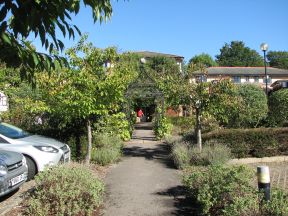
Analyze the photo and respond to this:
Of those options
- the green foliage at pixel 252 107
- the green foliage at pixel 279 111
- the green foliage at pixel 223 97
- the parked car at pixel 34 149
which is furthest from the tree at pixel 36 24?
the green foliage at pixel 279 111

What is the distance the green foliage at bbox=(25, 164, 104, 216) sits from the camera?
6.96 m

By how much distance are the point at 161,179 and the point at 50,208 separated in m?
4.06

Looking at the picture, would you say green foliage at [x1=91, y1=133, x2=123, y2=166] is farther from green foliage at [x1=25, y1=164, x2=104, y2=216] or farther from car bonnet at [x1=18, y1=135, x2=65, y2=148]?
green foliage at [x1=25, y1=164, x2=104, y2=216]

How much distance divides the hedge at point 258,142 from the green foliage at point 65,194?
701 cm

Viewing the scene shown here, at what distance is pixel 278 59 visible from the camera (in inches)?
4424

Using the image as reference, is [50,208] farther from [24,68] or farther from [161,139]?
[161,139]

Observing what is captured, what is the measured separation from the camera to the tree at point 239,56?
10938cm

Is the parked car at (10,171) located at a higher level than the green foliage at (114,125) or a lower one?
lower

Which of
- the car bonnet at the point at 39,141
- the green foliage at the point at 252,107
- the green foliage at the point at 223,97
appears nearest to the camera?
the car bonnet at the point at 39,141

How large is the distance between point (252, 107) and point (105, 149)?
11.9 meters

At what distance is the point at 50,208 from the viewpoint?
7.11m

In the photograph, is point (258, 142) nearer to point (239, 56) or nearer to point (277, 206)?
point (277, 206)

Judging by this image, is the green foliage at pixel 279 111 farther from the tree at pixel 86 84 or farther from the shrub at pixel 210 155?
the tree at pixel 86 84

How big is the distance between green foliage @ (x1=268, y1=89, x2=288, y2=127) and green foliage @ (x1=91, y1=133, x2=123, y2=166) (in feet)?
33.0
